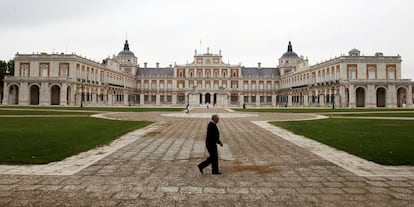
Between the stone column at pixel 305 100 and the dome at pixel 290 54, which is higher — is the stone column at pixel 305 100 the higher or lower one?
the lower one

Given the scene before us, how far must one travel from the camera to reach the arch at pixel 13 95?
171 feet

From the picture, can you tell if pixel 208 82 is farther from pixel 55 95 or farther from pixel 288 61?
pixel 55 95

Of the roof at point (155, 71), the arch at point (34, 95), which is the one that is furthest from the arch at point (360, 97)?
the arch at point (34, 95)

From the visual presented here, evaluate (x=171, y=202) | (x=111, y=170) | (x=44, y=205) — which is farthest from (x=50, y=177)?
(x=171, y=202)

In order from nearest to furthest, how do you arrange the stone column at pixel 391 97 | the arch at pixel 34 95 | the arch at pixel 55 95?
1. the stone column at pixel 391 97
2. the arch at pixel 55 95
3. the arch at pixel 34 95

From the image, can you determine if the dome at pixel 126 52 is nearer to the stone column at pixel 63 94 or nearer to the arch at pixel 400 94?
the stone column at pixel 63 94

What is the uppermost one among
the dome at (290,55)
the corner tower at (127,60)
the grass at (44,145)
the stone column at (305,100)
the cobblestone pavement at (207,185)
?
the dome at (290,55)

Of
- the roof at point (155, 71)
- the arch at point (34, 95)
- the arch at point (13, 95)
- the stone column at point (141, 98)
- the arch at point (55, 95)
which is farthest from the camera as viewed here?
the roof at point (155, 71)

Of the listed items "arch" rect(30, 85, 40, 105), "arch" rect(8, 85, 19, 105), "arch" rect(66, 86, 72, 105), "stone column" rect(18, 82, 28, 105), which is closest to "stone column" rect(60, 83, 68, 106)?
"arch" rect(66, 86, 72, 105)

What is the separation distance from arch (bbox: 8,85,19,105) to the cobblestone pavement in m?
54.8

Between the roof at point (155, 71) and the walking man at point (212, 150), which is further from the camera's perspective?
the roof at point (155, 71)

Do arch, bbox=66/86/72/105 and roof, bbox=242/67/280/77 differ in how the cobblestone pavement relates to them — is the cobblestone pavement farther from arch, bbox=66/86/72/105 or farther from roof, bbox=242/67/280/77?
roof, bbox=242/67/280/77

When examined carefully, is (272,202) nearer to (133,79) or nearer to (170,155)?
(170,155)

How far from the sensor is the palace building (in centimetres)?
5094
